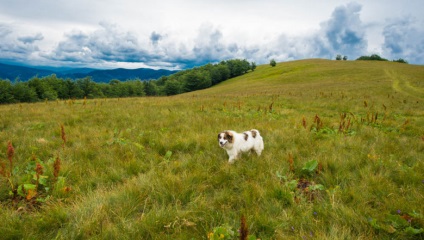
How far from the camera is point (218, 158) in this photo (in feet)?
16.9

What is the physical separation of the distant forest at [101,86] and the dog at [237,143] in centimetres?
7550

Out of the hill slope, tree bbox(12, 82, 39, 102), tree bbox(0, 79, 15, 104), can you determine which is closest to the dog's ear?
the hill slope

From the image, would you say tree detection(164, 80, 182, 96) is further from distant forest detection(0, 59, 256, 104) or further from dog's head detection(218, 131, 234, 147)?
dog's head detection(218, 131, 234, 147)

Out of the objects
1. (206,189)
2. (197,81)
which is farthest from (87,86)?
(206,189)

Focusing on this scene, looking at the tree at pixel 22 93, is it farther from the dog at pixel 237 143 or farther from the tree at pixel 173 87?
the dog at pixel 237 143

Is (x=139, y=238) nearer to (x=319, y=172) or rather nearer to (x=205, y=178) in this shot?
(x=205, y=178)

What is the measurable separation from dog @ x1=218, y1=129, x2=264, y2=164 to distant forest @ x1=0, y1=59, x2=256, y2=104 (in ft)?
248

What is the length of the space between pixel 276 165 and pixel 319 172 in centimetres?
81

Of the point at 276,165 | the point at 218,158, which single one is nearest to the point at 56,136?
the point at 218,158

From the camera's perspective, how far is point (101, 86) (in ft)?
354

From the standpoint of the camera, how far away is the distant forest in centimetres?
7338

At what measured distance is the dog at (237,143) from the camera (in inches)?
197

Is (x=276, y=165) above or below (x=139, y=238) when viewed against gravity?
above

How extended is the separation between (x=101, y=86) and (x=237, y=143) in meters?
118
